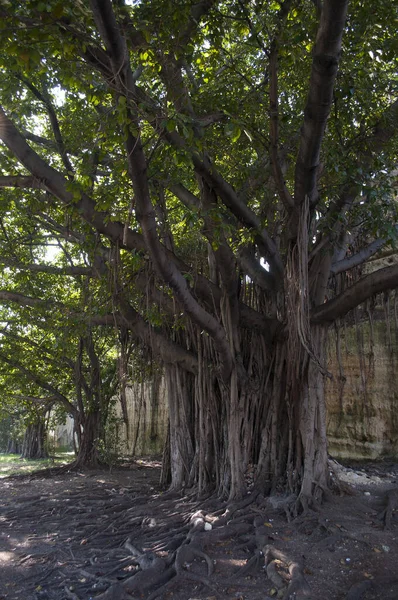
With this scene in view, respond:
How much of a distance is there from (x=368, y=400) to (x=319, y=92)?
5665 mm

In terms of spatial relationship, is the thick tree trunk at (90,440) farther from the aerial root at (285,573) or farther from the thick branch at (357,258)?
the aerial root at (285,573)

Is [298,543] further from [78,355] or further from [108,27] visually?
[78,355]

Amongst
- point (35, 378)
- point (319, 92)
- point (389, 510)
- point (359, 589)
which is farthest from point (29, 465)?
point (319, 92)

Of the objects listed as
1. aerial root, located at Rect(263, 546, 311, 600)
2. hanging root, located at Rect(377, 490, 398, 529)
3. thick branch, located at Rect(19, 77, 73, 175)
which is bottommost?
aerial root, located at Rect(263, 546, 311, 600)

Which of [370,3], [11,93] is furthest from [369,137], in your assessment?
[11,93]

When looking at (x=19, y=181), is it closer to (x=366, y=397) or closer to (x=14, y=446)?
(x=366, y=397)

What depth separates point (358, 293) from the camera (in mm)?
5453

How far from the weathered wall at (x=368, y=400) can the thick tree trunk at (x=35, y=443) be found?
11516 mm

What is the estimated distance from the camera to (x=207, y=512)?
538 centimetres

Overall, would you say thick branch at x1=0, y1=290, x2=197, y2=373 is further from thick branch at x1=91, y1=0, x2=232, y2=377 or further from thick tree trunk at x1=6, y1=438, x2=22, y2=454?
thick tree trunk at x1=6, y1=438, x2=22, y2=454

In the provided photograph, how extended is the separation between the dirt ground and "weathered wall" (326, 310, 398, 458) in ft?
5.34

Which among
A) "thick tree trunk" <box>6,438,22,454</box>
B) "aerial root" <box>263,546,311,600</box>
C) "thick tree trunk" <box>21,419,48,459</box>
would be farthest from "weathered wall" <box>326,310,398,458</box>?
"thick tree trunk" <box>6,438,22,454</box>

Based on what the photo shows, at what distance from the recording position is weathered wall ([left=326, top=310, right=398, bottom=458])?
811cm

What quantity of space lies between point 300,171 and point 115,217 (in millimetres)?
1920
